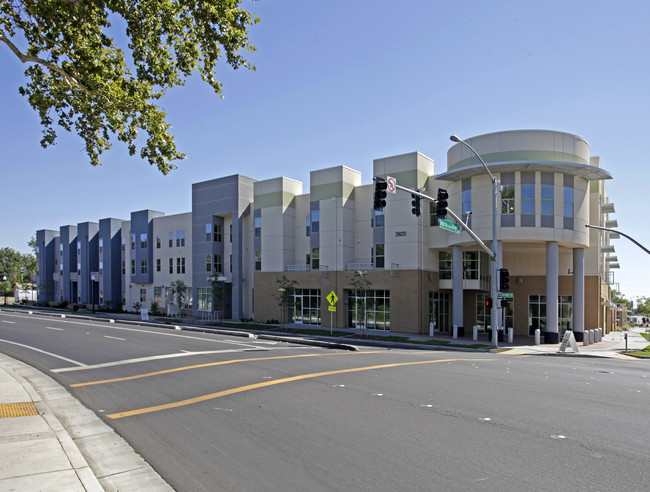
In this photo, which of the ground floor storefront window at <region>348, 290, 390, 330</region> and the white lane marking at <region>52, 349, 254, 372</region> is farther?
the ground floor storefront window at <region>348, 290, 390, 330</region>

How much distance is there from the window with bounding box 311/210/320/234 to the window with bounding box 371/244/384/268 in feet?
18.9

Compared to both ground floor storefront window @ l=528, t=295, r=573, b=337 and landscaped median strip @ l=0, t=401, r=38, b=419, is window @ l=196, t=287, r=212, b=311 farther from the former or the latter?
landscaped median strip @ l=0, t=401, r=38, b=419

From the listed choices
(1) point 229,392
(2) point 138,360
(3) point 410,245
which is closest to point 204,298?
(3) point 410,245

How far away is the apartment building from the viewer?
29047 mm

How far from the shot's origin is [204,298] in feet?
163

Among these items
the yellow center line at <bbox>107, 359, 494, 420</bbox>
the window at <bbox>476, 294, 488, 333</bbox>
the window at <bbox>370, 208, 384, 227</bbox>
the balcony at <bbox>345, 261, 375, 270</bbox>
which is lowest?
the window at <bbox>476, 294, 488, 333</bbox>

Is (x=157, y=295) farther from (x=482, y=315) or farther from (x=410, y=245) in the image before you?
(x=482, y=315)

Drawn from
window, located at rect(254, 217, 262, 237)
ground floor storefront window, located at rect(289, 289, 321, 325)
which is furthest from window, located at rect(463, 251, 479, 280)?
window, located at rect(254, 217, 262, 237)

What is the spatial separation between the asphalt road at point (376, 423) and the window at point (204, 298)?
34721 mm

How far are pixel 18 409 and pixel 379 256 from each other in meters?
29.8

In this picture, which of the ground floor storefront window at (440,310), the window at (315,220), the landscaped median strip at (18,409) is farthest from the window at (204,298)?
the landscaped median strip at (18,409)

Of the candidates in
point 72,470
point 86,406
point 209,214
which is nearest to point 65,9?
point 86,406

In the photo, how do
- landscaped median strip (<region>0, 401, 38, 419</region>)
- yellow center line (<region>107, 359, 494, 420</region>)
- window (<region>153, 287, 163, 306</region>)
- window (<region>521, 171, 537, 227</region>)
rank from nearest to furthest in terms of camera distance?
landscaped median strip (<region>0, 401, 38, 419</region>)
yellow center line (<region>107, 359, 494, 420</region>)
window (<region>521, 171, 537, 227</region>)
window (<region>153, 287, 163, 306</region>)

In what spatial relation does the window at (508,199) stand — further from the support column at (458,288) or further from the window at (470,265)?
the window at (470,265)
